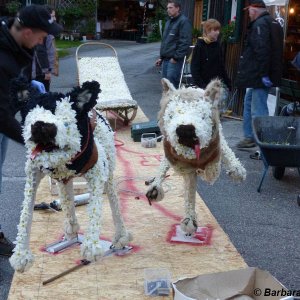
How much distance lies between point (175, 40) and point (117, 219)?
5.43 meters

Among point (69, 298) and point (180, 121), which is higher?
point (180, 121)

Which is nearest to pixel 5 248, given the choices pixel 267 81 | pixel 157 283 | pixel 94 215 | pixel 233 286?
pixel 94 215

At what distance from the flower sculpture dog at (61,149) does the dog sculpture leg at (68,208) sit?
25cm

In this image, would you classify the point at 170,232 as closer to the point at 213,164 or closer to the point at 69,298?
the point at 213,164

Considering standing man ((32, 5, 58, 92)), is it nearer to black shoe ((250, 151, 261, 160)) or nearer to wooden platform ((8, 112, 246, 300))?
wooden platform ((8, 112, 246, 300))

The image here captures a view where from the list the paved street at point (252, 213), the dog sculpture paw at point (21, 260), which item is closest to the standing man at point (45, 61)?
the paved street at point (252, 213)

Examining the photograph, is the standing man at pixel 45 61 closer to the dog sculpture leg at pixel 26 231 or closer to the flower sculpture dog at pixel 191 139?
the flower sculpture dog at pixel 191 139

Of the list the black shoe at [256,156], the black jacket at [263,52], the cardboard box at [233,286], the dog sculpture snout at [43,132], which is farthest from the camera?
the black shoe at [256,156]

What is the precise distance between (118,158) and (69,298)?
313 centimetres

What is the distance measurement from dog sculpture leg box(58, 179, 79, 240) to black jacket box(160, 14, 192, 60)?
17.1 feet

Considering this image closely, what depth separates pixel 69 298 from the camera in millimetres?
3121

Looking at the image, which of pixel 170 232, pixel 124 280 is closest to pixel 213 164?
pixel 170 232

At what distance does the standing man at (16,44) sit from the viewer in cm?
324

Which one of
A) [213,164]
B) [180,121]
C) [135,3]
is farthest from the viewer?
[135,3]
